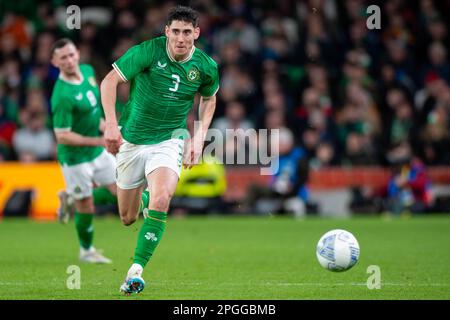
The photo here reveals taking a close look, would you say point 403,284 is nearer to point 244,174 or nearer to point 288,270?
point 288,270

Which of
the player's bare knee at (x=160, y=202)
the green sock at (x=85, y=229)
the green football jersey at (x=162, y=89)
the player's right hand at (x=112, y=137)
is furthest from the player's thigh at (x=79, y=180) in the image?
the player's right hand at (x=112, y=137)

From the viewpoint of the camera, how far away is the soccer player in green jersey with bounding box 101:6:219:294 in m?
8.52

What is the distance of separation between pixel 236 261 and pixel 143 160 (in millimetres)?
2481

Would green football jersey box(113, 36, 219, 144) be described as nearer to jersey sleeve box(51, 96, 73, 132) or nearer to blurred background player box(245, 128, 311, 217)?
jersey sleeve box(51, 96, 73, 132)

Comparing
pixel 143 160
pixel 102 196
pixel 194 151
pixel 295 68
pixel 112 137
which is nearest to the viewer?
pixel 112 137

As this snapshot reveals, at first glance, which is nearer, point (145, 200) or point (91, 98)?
point (145, 200)

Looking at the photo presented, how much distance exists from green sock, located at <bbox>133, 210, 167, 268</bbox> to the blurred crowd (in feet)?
33.2

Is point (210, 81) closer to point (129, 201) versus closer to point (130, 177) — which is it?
point (130, 177)

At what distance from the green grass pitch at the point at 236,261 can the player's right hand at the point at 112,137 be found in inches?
48.7

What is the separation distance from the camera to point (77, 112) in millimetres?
11469

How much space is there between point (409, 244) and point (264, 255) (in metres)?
2.40

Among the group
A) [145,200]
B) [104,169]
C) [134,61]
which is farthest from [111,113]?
[104,169]
